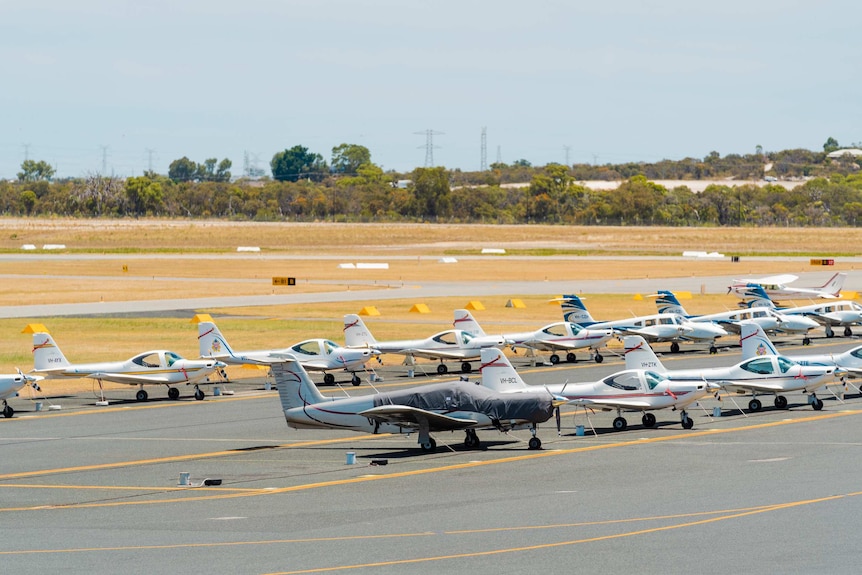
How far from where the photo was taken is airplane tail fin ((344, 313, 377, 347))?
57.2m

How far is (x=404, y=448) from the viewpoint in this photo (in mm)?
39469

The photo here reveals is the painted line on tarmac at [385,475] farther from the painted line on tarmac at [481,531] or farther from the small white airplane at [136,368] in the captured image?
the small white airplane at [136,368]

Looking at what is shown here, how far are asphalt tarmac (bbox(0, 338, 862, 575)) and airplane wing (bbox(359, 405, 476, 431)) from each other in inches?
35.1

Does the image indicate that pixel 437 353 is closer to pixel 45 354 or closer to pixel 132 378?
pixel 132 378

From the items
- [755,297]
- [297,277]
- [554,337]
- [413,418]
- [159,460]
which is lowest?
[297,277]

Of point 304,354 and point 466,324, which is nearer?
point 304,354

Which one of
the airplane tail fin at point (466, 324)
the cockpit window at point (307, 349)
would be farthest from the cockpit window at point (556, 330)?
the cockpit window at point (307, 349)

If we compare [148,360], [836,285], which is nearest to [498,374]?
[148,360]

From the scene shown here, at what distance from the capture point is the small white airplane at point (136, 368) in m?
50.3

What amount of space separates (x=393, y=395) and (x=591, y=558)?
1462cm

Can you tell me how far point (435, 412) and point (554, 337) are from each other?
24236 mm

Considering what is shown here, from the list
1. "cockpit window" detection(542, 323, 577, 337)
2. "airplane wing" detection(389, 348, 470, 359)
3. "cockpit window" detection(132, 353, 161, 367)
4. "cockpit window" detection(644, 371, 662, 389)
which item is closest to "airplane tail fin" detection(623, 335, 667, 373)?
"cockpit window" detection(644, 371, 662, 389)

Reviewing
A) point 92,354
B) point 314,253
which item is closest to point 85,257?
point 314,253

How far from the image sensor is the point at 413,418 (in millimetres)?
37781
